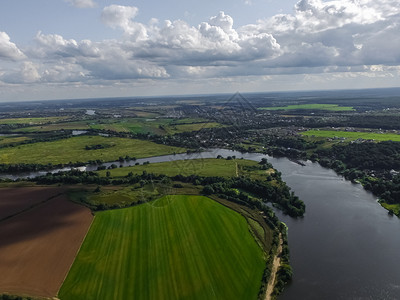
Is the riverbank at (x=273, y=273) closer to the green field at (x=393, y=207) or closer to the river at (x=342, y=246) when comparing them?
the river at (x=342, y=246)

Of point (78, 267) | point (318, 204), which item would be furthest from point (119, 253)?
point (318, 204)

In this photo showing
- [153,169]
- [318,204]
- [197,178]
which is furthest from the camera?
[153,169]

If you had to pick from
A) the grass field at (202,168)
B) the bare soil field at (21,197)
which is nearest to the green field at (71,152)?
the grass field at (202,168)

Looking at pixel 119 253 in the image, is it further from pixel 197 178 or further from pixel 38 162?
pixel 38 162

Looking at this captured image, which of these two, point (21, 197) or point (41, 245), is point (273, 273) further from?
point (21, 197)

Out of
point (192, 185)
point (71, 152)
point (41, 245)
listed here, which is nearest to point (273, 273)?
point (41, 245)
